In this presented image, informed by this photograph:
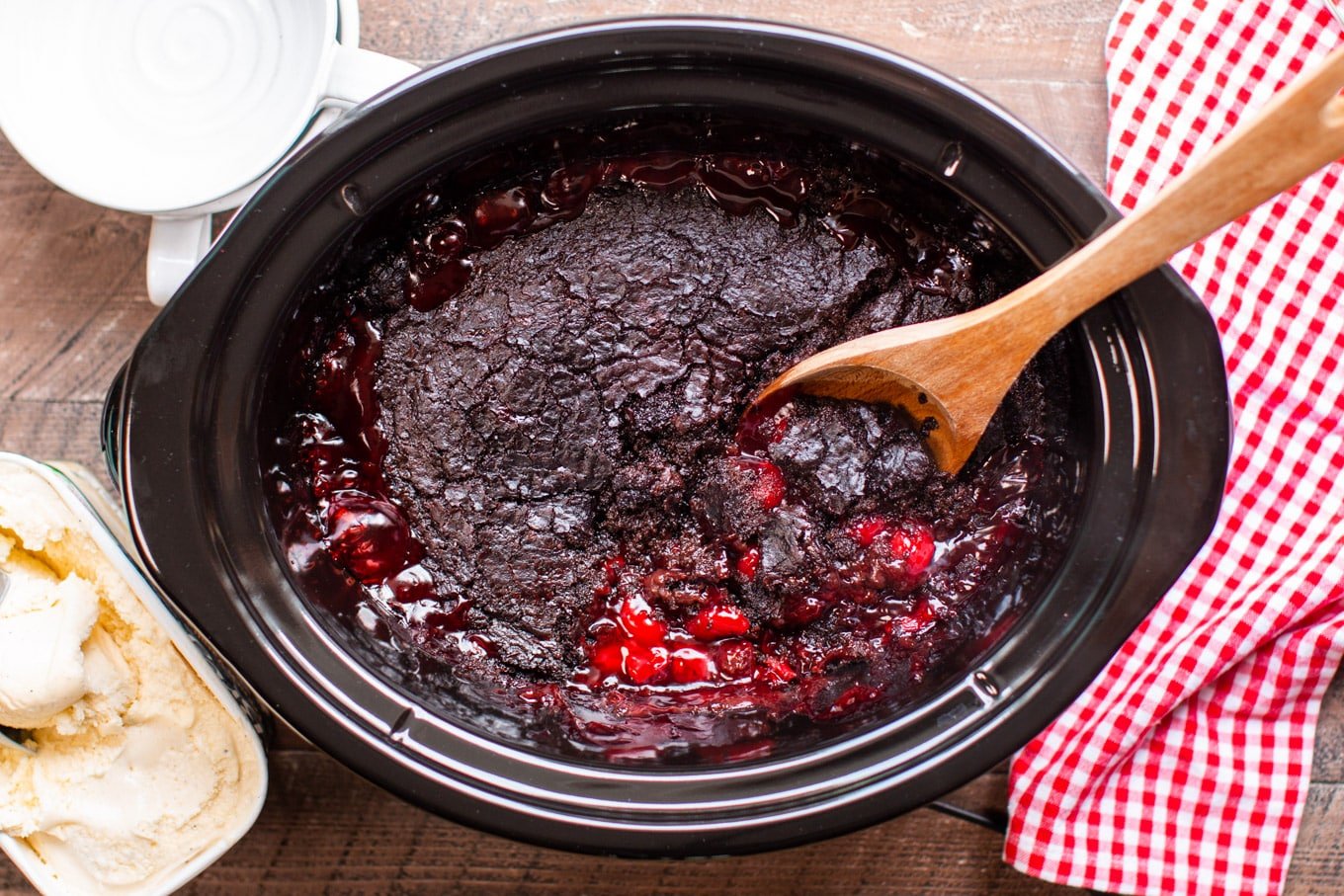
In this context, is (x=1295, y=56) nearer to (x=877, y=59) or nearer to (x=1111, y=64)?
(x=1111, y=64)

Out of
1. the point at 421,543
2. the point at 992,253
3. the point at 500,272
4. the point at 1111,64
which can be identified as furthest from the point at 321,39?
the point at 1111,64

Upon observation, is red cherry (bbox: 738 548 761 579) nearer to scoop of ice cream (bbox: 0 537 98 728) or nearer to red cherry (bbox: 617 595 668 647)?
red cherry (bbox: 617 595 668 647)

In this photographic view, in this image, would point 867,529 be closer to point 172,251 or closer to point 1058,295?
point 1058,295

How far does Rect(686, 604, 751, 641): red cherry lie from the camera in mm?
1383

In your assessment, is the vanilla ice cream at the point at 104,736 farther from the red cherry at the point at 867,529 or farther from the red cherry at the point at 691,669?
the red cherry at the point at 867,529

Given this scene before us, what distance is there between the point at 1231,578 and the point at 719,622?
78cm

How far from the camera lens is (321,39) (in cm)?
146

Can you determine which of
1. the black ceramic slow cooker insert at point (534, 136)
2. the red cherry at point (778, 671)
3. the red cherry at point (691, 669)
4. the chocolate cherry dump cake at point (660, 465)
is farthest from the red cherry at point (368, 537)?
the red cherry at point (778, 671)

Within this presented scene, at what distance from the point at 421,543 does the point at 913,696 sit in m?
0.70

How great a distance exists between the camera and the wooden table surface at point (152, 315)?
1.53m

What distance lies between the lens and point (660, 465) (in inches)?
54.6

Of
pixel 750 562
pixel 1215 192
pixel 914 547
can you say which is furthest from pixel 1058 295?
pixel 750 562

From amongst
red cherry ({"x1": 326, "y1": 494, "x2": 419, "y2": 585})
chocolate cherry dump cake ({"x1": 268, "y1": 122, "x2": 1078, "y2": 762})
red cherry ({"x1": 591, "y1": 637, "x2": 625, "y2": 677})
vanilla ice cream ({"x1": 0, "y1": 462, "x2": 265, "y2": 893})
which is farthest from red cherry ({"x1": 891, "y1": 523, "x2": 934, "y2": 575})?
vanilla ice cream ({"x1": 0, "y1": 462, "x2": 265, "y2": 893})

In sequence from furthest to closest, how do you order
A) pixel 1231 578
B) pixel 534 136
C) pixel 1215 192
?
pixel 1231 578, pixel 534 136, pixel 1215 192
